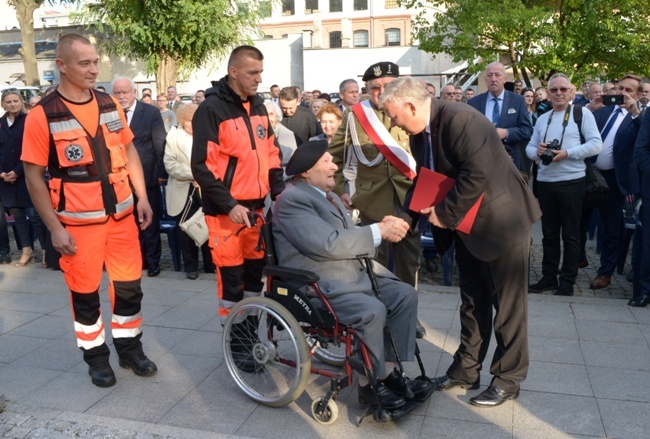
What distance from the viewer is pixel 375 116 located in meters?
5.02

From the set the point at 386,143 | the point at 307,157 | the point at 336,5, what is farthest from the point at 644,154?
the point at 336,5

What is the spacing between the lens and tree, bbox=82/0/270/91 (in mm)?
23594

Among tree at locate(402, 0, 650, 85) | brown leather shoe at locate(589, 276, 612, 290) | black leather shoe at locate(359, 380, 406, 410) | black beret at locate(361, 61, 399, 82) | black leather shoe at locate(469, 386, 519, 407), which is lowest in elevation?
brown leather shoe at locate(589, 276, 612, 290)

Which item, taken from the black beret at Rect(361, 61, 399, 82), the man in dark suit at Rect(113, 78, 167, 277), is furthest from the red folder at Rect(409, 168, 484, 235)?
the man in dark suit at Rect(113, 78, 167, 277)

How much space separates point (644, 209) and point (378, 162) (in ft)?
8.51

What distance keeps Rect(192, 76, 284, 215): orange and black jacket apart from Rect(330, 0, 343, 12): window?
2100 inches

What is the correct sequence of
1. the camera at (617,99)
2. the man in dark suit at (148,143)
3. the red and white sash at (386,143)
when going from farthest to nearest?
the camera at (617,99) → the man in dark suit at (148,143) → the red and white sash at (386,143)

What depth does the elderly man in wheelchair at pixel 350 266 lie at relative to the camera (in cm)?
372

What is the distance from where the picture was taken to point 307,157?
3979 mm

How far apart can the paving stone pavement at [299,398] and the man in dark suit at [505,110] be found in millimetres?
1652

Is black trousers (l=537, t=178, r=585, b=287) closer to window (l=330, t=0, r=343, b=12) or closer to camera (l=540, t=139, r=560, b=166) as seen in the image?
camera (l=540, t=139, r=560, b=166)

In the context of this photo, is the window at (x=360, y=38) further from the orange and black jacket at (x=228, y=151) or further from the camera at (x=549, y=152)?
the orange and black jacket at (x=228, y=151)

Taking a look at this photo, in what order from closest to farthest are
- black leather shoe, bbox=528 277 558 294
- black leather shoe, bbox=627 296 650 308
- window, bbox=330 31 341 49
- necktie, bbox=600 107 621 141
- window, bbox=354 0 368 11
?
black leather shoe, bbox=627 296 650 308 → black leather shoe, bbox=528 277 558 294 → necktie, bbox=600 107 621 141 → window, bbox=354 0 368 11 → window, bbox=330 31 341 49

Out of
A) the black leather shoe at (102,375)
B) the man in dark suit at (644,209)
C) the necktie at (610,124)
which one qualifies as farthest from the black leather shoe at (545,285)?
the black leather shoe at (102,375)
